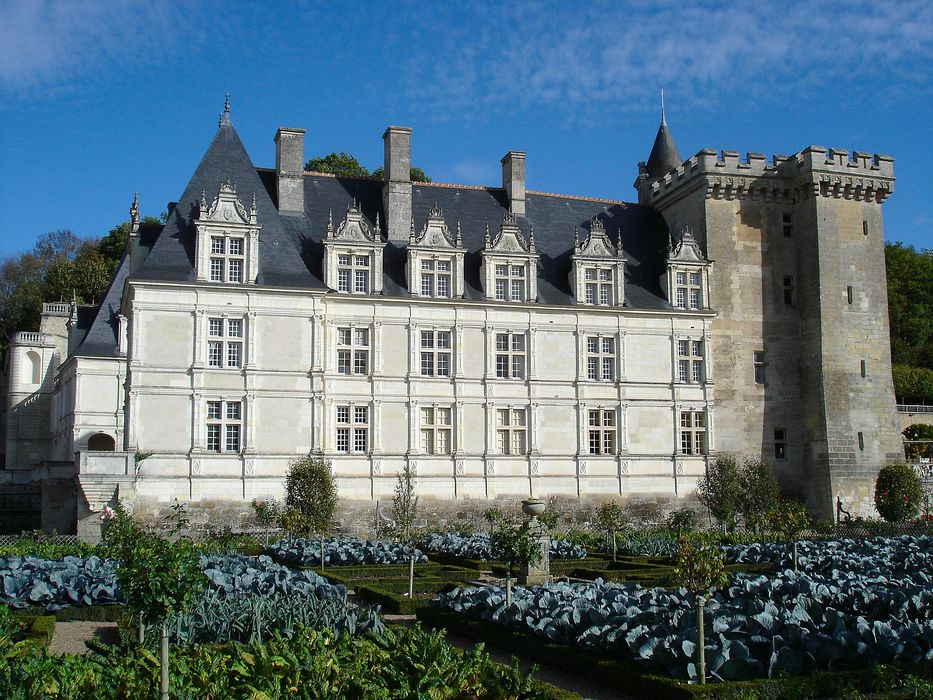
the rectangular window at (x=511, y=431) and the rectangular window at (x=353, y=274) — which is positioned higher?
the rectangular window at (x=353, y=274)

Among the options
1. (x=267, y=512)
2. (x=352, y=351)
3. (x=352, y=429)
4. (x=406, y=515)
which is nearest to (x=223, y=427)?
(x=267, y=512)

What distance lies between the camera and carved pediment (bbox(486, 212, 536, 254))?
117 ft

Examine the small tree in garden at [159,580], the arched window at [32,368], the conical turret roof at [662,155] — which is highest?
the conical turret roof at [662,155]

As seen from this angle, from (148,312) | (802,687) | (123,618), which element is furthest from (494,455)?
(802,687)

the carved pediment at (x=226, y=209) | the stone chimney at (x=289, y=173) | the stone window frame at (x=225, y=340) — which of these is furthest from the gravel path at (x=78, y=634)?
the stone chimney at (x=289, y=173)

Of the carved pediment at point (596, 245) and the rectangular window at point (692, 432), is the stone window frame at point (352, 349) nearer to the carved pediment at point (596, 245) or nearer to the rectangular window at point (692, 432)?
the carved pediment at point (596, 245)

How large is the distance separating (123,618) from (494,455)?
2095 centimetres

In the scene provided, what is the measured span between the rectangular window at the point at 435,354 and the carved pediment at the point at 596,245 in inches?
241

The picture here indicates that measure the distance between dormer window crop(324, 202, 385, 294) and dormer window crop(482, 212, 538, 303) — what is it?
401cm

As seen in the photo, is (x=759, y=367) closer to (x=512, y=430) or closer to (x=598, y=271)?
(x=598, y=271)

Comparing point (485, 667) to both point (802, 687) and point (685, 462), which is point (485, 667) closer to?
point (802, 687)

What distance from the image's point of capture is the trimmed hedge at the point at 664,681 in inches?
394

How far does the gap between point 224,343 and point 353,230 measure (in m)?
5.84

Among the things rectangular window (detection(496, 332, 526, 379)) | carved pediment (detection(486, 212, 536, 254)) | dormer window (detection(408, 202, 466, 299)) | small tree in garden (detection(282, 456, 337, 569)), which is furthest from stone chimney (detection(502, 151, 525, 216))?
small tree in garden (detection(282, 456, 337, 569))
